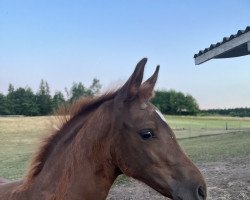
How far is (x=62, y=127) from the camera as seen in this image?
131 inches

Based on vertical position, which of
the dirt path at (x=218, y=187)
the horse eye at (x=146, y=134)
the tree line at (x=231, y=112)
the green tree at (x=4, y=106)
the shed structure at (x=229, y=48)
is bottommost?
the dirt path at (x=218, y=187)

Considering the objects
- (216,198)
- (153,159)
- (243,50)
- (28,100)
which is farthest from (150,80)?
(28,100)

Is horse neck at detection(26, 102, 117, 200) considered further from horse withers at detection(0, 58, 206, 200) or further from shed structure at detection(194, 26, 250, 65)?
shed structure at detection(194, 26, 250, 65)

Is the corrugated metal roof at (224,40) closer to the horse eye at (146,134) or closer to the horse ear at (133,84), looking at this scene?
the horse ear at (133,84)

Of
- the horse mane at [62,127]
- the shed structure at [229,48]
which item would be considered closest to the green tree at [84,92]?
the horse mane at [62,127]

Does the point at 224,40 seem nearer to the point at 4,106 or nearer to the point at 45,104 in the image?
the point at 45,104

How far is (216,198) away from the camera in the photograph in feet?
21.9

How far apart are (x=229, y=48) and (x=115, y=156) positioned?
517 centimetres

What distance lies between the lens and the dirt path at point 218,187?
6876 millimetres

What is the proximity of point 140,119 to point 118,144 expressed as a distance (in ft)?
0.78

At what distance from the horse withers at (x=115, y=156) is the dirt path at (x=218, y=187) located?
4097 millimetres

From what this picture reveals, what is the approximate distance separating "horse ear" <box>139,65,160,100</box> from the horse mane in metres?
0.23

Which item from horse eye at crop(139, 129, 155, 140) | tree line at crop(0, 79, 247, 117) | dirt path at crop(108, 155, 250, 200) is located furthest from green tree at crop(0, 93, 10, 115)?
horse eye at crop(139, 129, 155, 140)

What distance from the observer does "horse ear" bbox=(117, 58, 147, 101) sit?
2945 mm
